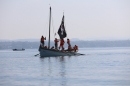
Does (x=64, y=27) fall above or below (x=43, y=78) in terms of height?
above

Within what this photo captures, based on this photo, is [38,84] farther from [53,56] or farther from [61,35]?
[61,35]

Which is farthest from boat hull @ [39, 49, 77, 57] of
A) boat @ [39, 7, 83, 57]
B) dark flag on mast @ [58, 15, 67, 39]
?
dark flag on mast @ [58, 15, 67, 39]

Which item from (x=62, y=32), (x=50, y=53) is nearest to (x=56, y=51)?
(x=50, y=53)

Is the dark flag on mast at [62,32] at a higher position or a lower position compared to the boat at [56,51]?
higher

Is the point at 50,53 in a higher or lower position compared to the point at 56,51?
lower

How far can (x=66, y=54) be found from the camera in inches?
3221

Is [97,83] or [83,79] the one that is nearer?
[97,83]

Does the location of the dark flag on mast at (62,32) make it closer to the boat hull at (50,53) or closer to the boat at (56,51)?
the boat at (56,51)

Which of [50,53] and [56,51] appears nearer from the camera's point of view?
[50,53]

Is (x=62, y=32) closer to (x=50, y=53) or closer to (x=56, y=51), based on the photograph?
(x=56, y=51)

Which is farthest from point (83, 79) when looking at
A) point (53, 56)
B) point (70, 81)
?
point (53, 56)

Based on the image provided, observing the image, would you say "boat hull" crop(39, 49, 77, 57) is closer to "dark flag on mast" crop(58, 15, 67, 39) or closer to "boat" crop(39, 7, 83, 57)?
"boat" crop(39, 7, 83, 57)

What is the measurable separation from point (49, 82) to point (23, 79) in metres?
3.51

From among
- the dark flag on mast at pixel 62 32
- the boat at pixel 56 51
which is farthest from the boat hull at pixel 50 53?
the dark flag on mast at pixel 62 32
